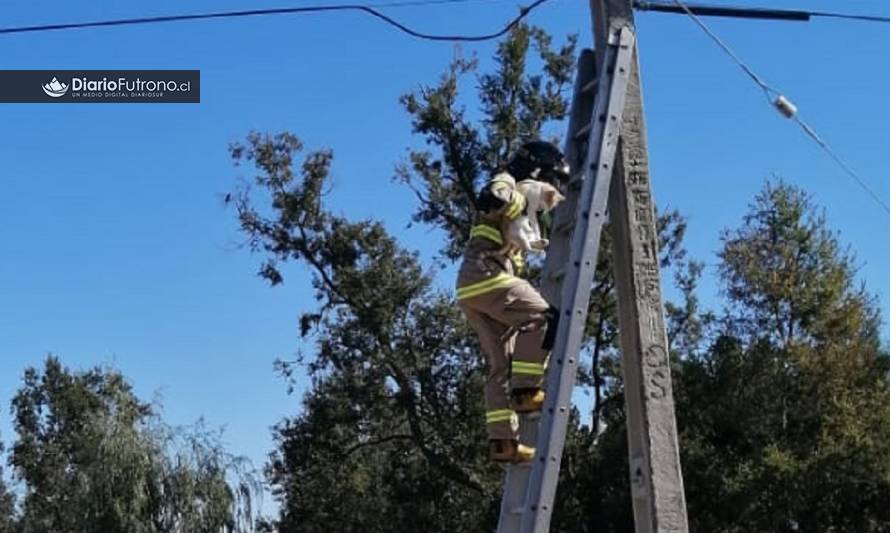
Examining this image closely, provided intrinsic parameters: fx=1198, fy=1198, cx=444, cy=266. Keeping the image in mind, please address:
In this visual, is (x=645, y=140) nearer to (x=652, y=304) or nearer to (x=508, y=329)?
(x=652, y=304)

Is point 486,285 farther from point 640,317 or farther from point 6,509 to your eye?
point 6,509

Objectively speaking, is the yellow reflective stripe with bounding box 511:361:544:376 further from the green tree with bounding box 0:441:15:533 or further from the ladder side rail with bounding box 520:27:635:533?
the green tree with bounding box 0:441:15:533

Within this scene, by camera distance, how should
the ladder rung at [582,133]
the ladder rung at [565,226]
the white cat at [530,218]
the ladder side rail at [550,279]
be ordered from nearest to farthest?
the ladder side rail at [550,279] < the white cat at [530,218] < the ladder rung at [565,226] < the ladder rung at [582,133]

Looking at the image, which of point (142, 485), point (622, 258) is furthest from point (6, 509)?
point (622, 258)

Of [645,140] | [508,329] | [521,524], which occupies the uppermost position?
[645,140]

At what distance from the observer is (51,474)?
146 feet

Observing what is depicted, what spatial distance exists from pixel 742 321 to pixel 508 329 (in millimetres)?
22364

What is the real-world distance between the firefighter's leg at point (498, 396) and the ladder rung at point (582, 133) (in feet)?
3.68

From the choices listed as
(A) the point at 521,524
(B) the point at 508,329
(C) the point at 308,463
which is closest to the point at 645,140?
(B) the point at 508,329

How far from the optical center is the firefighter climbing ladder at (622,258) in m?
5.66

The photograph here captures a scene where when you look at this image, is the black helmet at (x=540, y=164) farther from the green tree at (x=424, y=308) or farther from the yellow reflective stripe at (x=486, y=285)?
the green tree at (x=424, y=308)

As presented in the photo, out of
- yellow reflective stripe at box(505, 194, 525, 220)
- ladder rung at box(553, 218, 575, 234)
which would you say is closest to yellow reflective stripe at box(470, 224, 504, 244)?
yellow reflective stripe at box(505, 194, 525, 220)

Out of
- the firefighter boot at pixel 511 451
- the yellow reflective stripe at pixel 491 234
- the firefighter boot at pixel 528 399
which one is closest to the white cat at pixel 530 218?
the yellow reflective stripe at pixel 491 234

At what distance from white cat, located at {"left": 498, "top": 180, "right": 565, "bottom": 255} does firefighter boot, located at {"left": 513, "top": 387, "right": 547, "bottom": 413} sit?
69 cm
